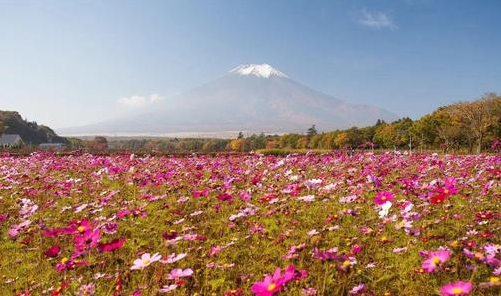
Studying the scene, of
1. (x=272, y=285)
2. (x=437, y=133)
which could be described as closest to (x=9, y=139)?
(x=437, y=133)

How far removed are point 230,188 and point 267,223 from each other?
1.32 metres

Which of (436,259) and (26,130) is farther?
(26,130)

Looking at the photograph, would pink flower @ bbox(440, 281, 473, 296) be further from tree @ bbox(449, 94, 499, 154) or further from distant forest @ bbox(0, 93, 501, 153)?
tree @ bbox(449, 94, 499, 154)

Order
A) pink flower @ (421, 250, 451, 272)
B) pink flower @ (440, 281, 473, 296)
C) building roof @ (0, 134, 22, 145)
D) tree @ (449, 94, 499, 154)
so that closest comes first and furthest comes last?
pink flower @ (440, 281, 473, 296) < pink flower @ (421, 250, 451, 272) < tree @ (449, 94, 499, 154) < building roof @ (0, 134, 22, 145)

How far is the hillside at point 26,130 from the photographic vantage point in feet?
289

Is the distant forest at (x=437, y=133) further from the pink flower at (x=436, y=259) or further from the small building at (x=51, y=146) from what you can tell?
the pink flower at (x=436, y=259)

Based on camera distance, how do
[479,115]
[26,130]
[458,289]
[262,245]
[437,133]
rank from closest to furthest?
1. [458,289]
2. [262,245]
3. [479,115]
4. [437,133]
5. [26,130]

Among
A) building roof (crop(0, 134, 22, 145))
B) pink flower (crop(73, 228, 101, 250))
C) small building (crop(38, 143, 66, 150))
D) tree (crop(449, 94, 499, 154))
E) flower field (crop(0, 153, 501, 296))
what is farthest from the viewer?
building roof (crop(0, 134, 22, 145))

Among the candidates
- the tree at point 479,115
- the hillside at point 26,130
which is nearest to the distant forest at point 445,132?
the tree at point 479,115

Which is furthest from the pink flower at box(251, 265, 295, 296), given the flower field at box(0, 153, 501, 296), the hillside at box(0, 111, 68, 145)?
the hillside at box(0, 111, 68, 145)

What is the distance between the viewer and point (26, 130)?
92125 millimetres

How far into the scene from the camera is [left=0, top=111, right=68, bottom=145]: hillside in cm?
8810

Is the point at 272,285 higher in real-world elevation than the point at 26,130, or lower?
lower

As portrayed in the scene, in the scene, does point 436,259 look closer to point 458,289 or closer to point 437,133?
point 458,289
